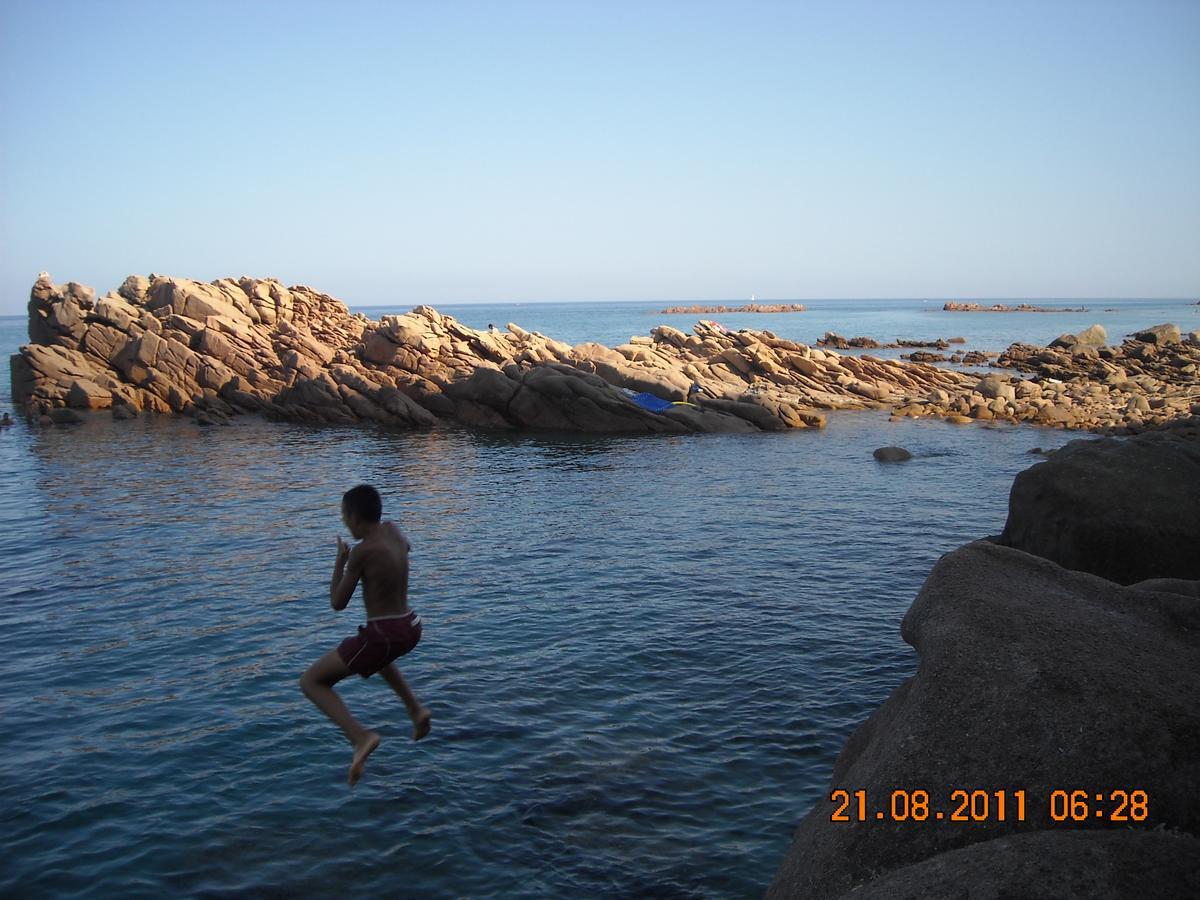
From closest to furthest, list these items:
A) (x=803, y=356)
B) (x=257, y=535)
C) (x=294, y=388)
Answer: (x=257, y=535) → (x=294, y=388) → (x=803, y=356)

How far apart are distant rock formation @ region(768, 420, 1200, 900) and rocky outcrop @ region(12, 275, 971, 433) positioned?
4361cm

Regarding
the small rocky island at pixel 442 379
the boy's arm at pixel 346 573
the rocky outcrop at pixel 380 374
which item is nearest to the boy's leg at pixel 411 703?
the boy's arm at pixel 346 573

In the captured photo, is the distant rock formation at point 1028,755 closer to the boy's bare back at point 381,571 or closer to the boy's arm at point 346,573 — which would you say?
the boy's bare back at point 381,571

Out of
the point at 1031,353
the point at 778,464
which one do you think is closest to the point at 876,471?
the point at 778,464

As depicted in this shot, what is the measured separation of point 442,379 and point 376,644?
49.3m

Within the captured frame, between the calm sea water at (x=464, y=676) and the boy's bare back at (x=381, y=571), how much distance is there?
15.0 feet

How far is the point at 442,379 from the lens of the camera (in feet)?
187

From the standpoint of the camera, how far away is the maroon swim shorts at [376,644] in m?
8.62

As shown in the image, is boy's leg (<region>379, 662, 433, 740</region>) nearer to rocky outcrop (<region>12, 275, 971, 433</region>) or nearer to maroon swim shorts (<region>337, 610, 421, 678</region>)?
maroon swim shorts (<region>337, 610, 421, 678</region>)

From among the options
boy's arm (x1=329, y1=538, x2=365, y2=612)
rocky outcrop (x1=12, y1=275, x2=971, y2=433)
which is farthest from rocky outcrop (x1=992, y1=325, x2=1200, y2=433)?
boy's arm (x1=329, y1=538, x2=365, y2=612)

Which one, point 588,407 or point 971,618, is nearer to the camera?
point 971,618

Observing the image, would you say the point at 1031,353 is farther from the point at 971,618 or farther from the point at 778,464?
the point at 971,618

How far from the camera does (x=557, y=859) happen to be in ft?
38.7

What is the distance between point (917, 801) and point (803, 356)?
66264 mm
